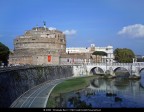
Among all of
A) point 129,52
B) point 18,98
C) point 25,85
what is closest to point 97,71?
point 129,52

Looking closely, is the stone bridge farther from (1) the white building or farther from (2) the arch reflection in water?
(2) the arch reflection in water

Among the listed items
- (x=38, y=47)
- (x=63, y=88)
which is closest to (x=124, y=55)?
(x=38, y=47)

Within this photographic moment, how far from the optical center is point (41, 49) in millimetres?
52438

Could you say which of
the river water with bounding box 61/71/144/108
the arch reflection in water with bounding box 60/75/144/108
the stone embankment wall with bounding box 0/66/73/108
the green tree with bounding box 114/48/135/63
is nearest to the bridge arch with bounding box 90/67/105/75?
the green tree with bounding box 114/48/135/63

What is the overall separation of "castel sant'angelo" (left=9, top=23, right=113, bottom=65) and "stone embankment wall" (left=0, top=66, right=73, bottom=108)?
6.68 m

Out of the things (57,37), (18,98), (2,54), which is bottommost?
(18,98)

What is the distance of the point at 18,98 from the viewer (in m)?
19.3

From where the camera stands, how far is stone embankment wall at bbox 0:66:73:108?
16656mm

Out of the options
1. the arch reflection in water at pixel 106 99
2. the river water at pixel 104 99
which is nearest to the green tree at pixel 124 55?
the river water at pixel 104 99

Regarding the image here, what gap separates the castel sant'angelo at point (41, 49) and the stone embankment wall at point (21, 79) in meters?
6.68

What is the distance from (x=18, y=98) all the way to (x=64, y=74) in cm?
2487

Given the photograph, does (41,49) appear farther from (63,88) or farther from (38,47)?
(63,88)

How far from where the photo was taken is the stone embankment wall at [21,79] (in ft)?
54.6

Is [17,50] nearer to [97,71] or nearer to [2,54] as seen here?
[97,71]
